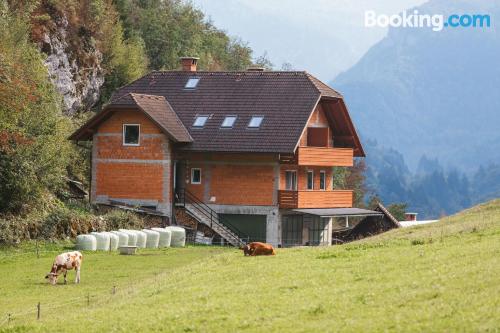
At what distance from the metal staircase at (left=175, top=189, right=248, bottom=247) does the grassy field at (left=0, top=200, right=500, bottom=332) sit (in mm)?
20772

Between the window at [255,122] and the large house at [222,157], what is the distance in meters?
0.05

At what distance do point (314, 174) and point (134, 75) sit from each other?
1681cm

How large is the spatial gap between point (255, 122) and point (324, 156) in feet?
15.5

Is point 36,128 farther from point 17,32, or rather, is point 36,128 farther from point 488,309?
point 488,309

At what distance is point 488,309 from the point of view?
771 inches

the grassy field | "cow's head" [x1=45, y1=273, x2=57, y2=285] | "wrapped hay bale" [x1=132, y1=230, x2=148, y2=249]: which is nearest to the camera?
the grassy field

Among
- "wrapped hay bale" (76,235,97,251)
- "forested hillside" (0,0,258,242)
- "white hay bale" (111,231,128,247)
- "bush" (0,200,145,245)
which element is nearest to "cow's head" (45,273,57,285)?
"bush" (0,200,145,245)

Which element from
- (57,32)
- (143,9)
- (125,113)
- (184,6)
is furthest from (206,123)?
(184,6)

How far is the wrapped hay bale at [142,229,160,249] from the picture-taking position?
50.8m

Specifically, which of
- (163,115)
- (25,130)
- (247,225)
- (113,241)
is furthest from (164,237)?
(163,115)

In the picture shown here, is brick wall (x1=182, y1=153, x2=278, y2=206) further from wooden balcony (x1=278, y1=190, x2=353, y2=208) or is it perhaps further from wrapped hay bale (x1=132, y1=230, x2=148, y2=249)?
wrapped hay bale (x1=132, y1=230, x2=148, y2=249)

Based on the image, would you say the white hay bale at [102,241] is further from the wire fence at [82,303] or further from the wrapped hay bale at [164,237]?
the wire fence at [82,303]

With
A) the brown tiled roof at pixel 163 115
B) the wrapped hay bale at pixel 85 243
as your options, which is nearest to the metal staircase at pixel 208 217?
the brown tiled roof at pixel 163 115

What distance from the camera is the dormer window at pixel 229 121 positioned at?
196 ft
